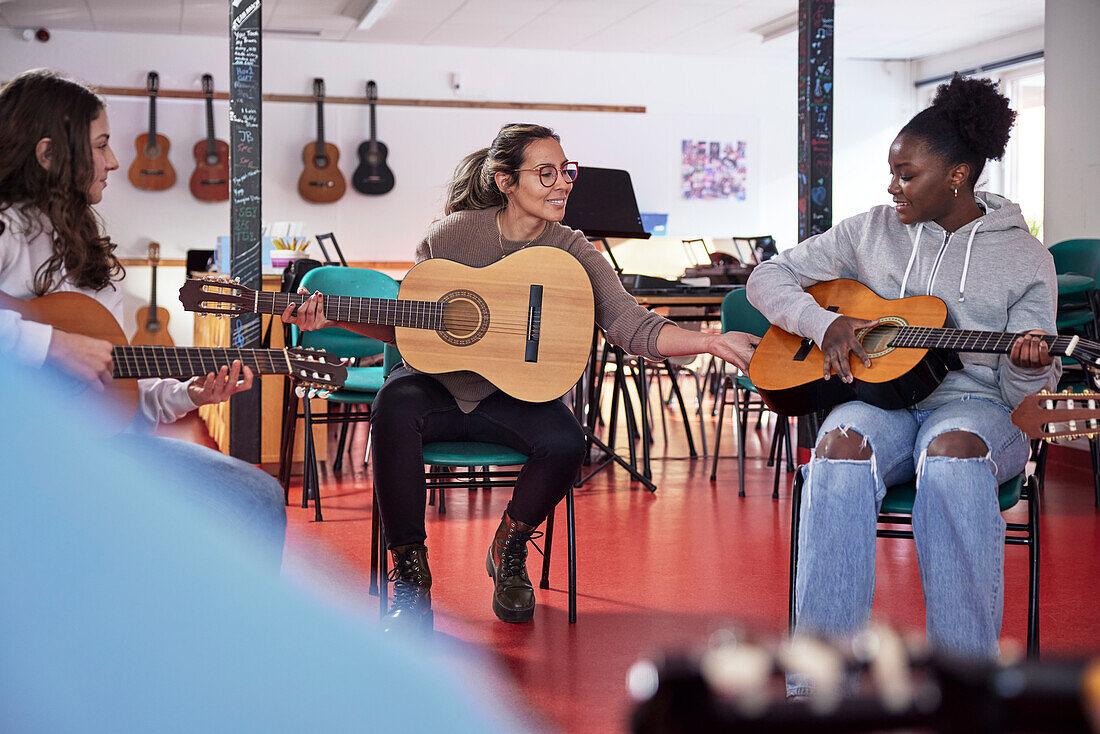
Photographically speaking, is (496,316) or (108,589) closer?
(108,589)

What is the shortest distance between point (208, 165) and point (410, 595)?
710 cm

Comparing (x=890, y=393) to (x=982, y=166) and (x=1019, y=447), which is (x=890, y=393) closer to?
(x=1019, y=447)

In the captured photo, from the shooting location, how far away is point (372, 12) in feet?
24.9

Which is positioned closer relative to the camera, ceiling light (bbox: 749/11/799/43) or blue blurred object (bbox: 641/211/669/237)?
ceiling light (bbox: 749/11/799/43)

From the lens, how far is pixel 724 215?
1004 centimetres

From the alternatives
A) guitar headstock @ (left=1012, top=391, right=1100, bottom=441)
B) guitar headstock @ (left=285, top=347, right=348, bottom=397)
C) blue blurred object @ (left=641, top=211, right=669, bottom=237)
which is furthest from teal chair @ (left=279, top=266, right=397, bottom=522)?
blue blurred object @ (left=641, top=211, right=669, bottom=237)

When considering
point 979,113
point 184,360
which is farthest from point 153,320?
point 979,113

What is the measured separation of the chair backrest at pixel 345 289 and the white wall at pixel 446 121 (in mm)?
4700

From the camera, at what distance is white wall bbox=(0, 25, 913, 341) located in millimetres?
8492

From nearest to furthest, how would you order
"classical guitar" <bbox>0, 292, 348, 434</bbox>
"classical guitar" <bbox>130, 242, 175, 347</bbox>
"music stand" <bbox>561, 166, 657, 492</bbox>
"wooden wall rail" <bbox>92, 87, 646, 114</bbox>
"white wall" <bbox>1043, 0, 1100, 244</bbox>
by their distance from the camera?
"classical guitar" <bbox>0, 292, 348, 434</bbox>, "music stand" <bbox>561, 166, 657, 492</bbox>, "white wall" <bbox>1043, 0, 1100, 244</bbox>, "classical guitar" <bbox>130, 242, 175, 347</bbox>, "wooden wall rail" <bbox>92, 87, 646, 114</bbox>

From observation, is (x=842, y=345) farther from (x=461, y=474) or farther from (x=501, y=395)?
(x=461, y=474)

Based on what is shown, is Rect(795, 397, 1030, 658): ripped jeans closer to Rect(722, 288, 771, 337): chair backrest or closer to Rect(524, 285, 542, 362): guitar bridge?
Rect(524, 285, 542, 362): guitar bridge

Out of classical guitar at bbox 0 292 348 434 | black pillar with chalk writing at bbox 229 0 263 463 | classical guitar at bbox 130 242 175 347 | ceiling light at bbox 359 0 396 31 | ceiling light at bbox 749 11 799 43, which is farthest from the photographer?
classical guitar at bbox 130 242 175 347

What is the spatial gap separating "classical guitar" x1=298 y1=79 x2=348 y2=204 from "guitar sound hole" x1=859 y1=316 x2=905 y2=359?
7.35m
